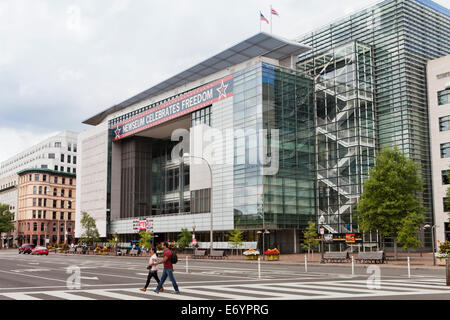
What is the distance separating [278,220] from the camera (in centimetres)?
5669

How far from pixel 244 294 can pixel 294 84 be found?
4844cm

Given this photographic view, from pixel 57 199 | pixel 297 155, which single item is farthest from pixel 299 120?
pixel 57 199

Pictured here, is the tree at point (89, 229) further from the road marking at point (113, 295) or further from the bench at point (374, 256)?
the road marking at point (113, 295)

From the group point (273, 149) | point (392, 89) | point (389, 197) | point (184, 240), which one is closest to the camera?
point (389, 197)

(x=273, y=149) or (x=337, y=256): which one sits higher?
(x=273, y=149)

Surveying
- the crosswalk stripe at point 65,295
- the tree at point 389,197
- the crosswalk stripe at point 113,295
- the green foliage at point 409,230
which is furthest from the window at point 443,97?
the crosswalk stripe at point 65,295

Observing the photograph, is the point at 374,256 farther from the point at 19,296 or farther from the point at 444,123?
the point at 444,123

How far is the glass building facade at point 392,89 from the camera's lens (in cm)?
5906

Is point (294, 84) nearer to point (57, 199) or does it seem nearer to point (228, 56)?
point (228, 56)

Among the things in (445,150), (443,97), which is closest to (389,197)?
(445,150)

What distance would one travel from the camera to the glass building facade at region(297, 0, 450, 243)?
194 feet

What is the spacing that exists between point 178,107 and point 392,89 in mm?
30220

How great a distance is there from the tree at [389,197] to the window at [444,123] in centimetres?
2191

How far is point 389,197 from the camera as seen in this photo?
1575 inches
